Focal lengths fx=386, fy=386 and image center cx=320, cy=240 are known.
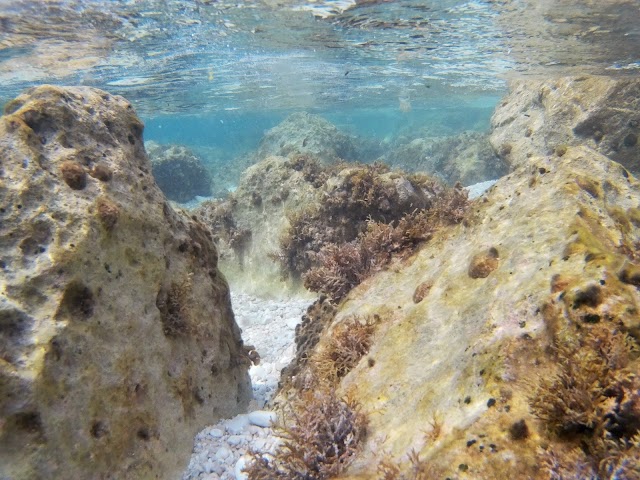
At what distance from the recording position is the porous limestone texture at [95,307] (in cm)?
321

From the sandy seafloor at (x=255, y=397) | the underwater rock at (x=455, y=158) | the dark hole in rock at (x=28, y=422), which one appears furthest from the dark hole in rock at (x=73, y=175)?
the underwater rock at (x=455, y=158)

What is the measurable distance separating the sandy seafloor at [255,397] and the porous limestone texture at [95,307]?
248 mm

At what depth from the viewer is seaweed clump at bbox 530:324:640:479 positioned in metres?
2.38

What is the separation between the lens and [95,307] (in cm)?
385

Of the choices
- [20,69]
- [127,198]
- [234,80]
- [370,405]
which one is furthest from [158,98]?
[370,405]

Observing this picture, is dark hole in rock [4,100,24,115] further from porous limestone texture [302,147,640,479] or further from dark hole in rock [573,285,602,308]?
dark hole in rock [573,285,602,308]

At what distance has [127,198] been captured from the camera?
4.56 meters

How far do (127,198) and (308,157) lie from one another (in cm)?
700

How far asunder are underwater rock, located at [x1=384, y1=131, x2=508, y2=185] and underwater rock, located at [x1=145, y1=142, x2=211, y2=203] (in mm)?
13443

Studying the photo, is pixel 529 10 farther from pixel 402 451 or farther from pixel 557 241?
pixel 402 451

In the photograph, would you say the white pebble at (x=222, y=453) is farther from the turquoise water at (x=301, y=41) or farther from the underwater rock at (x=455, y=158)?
the underwater rock at (x=455, y=158)

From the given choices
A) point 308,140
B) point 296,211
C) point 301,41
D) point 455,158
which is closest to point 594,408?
point 296,211

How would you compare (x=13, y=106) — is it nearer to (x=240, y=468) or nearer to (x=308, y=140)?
(x=240, y=468)

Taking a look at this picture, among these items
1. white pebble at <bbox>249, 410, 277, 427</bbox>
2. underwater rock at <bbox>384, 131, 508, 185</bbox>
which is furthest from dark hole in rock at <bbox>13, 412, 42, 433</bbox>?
underwater rock at <bbox>384, 131, 508, 185</bbox>
